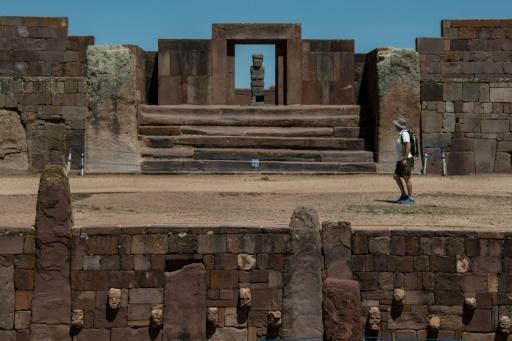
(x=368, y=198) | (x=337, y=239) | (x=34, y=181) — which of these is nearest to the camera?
(x=337, y=239)

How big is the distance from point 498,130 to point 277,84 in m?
5.29

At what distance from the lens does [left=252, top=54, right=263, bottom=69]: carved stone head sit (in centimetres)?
3675

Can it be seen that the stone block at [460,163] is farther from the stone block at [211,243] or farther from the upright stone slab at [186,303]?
the upright stone slab at [186,303]

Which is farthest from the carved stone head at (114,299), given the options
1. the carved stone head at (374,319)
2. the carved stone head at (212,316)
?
the carved stone head at (374,319)

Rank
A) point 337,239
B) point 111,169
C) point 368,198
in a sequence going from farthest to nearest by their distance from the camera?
point 111,169, point 368,198, point 337,239

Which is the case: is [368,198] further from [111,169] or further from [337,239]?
[111,169]

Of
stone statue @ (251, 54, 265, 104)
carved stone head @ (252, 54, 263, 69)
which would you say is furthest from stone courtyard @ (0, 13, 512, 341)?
carved stone head @ (252, 54, 263, 69)

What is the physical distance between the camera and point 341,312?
26.1 ft

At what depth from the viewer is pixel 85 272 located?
9906 mm

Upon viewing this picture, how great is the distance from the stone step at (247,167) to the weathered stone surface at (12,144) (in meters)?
2.36

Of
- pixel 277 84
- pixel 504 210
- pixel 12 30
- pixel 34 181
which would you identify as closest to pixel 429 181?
pixel 504 210

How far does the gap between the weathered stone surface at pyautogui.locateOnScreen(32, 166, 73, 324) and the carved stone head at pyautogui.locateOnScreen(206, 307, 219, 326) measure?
5.00 feet

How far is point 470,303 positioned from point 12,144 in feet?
34.1

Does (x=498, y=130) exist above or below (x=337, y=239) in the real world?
above
